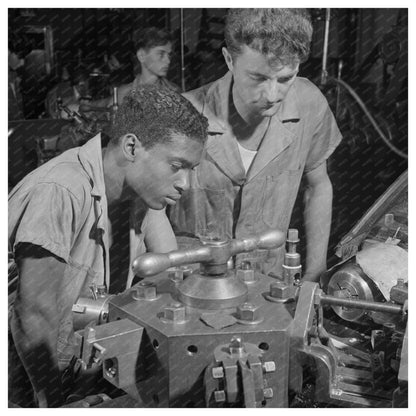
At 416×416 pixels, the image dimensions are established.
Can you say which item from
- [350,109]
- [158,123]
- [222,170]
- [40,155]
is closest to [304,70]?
[350,109]

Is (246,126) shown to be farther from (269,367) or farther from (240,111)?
(269,367)

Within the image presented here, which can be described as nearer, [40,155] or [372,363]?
[372,363]

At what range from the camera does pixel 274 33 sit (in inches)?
68.7

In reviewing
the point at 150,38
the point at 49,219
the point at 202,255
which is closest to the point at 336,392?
the point at 202,255

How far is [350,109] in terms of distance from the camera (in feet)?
13.7

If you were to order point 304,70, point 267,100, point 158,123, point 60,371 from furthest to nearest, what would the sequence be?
point 304,70, point 267,100, point 158,123, point 60,371

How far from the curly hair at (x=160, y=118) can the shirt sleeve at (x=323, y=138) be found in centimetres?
76

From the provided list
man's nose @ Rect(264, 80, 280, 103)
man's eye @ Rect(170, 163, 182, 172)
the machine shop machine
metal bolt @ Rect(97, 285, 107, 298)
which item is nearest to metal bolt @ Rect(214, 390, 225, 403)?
the machine shop machine

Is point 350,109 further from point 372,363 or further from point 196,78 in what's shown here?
point 372,363

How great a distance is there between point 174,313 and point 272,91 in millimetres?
1035

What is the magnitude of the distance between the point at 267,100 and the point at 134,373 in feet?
3.67

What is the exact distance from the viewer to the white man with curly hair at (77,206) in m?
1.47

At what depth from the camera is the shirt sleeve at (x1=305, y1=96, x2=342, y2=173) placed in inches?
88.9

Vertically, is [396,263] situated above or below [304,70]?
below
